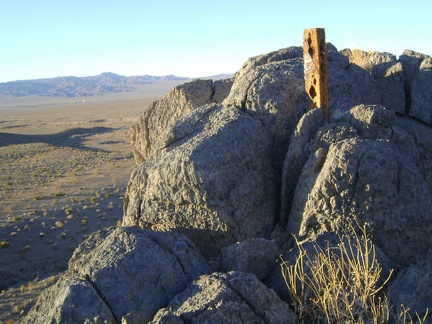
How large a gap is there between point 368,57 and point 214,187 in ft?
24.9

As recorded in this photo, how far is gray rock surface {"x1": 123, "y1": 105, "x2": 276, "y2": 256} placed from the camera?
6832mm

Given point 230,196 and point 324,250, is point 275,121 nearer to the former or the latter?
point 230,196

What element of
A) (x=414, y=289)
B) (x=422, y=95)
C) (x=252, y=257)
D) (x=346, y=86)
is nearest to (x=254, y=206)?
(x=252, y=257)

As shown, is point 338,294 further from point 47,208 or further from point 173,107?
point 47,208

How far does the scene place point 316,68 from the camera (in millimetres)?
7422

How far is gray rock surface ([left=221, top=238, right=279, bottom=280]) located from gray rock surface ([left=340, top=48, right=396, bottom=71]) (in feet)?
23.3

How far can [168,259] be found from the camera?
18.2 ft

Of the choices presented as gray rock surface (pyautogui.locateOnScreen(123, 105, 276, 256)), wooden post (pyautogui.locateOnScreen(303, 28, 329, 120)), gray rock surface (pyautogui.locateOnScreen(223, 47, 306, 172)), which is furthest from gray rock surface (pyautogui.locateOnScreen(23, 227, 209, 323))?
wooden post (pyautogui.locateOnScreen(303, 28, 329, 120))

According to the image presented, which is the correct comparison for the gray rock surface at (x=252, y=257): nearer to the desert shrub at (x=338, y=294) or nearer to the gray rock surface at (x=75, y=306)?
the desert shrub at (x=338, y=294)

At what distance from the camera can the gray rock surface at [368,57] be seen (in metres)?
11.5

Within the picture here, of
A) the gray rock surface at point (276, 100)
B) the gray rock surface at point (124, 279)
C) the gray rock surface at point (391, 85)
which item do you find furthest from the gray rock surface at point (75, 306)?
the gray rock surface at point (391, 85)

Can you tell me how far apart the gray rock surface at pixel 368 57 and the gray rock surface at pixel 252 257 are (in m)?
7.10

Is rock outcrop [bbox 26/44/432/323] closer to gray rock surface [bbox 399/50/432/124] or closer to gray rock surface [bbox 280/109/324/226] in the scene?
gray rock surface [bbox 280/109/324/226]

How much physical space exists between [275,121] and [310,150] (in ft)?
3.57
